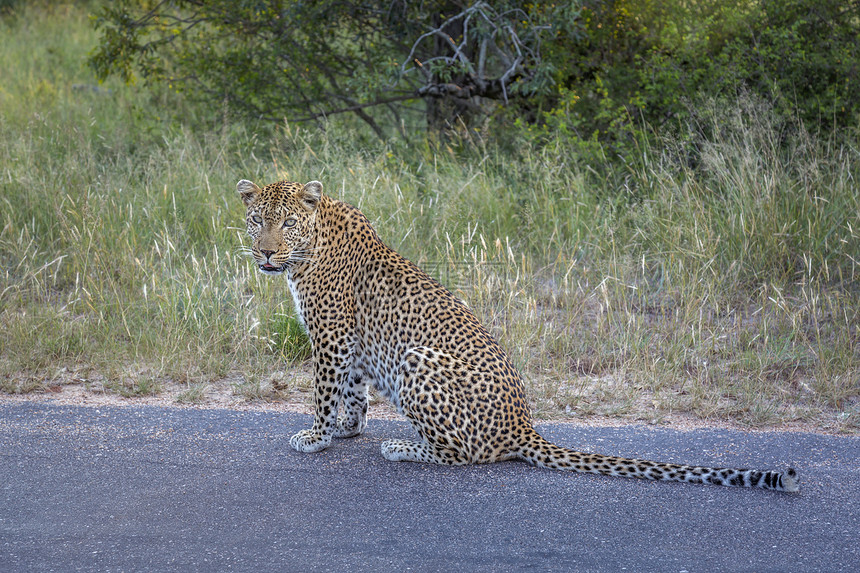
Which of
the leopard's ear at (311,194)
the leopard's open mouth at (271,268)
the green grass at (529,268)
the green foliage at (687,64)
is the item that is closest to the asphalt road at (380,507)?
the green grass at (529,268)

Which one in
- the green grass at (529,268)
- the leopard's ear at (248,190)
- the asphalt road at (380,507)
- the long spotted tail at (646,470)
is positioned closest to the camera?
the asphalt road at (380,507)

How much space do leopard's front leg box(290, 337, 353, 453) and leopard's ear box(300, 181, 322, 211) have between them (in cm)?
79

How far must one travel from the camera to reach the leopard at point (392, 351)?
15.2ft

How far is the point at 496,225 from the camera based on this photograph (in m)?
8.55

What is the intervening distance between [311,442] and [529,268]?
3.39 metres

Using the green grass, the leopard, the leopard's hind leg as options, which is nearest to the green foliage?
the green grass

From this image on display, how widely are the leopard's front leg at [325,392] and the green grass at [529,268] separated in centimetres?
115

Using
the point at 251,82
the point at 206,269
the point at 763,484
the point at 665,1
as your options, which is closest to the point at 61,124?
the point at 251,82

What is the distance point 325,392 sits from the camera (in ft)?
16.4

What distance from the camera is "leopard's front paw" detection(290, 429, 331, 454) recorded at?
4945 mm

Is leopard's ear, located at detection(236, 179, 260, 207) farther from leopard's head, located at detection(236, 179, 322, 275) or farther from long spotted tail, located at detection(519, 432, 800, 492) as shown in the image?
long spotted tail, located at detection(519, 432, 800, 492)

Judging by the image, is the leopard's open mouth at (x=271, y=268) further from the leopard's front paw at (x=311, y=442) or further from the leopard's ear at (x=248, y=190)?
the leopard's front paw at (x=311, y=442)

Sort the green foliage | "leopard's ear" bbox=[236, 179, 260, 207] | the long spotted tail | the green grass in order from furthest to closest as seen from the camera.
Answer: the green foliage < the green grass < "leopard's ear" bbox=[236, 179, 260, 207] < the long spotted tail

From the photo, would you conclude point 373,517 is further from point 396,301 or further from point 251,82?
point 251,82
